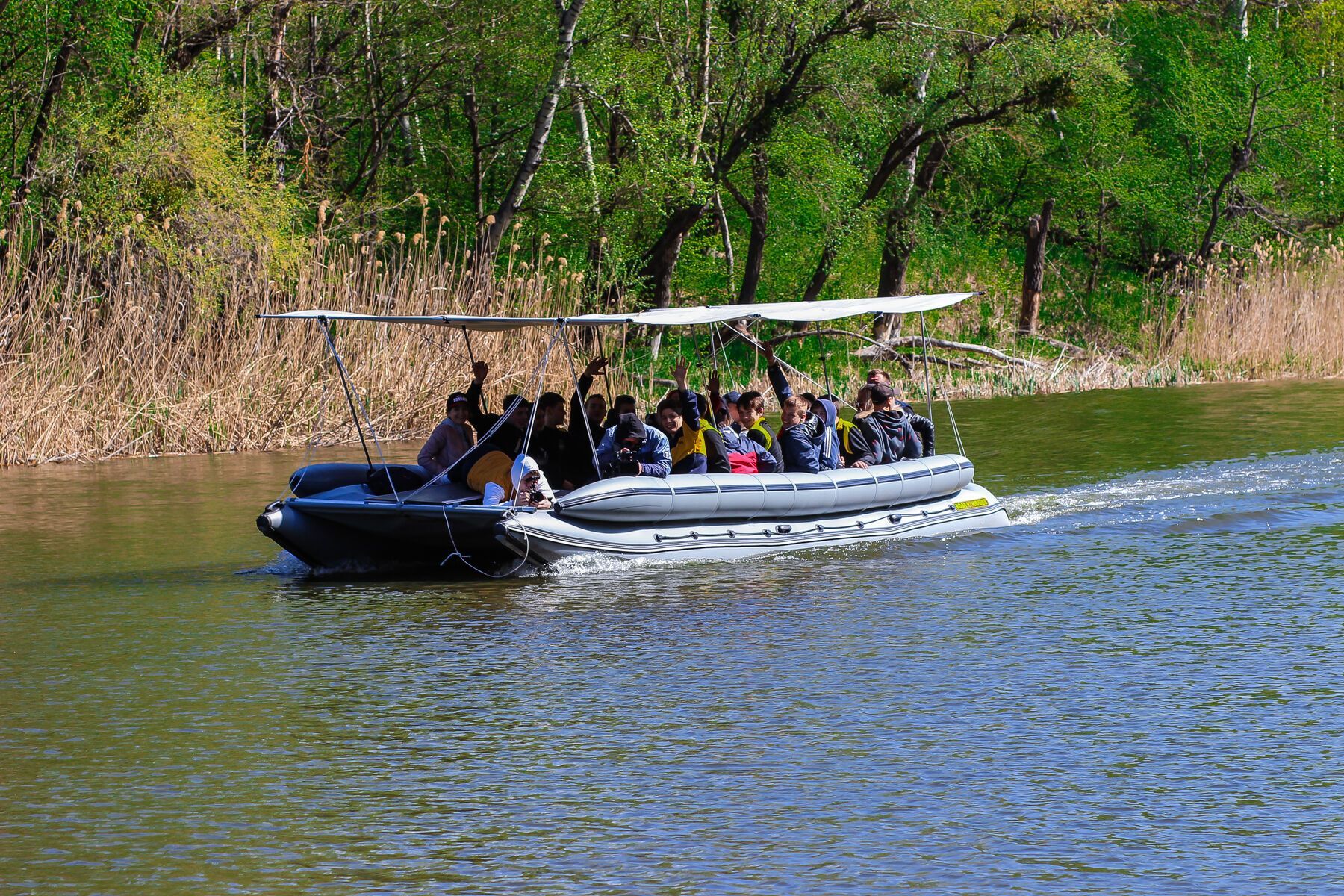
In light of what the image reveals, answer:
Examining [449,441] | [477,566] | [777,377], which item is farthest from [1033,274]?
[477,566]

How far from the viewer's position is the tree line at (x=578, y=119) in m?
20.5

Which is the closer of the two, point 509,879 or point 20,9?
point 509,879

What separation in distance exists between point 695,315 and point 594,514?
63.1 inches

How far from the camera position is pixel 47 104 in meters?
20.9

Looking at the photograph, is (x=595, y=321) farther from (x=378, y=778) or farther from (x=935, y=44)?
(x=935, y=44)

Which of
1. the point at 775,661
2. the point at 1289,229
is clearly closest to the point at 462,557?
the point at 775,661

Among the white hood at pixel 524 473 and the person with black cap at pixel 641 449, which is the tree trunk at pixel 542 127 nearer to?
the person with black cap at pixel 641 449

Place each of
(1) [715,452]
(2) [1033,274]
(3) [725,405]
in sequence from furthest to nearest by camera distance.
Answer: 1. (2) [1033,274]
2. (3) [725,405]
3. (1) [715,452]

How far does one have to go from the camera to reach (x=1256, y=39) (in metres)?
33.5

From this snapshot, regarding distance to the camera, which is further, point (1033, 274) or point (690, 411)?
point (1033, 274)

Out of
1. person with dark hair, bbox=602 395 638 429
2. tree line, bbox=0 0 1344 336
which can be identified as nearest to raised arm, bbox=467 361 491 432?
person with dark hair, bbox=602 395 638 429

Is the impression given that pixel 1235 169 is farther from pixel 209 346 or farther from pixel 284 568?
pixel 284 568

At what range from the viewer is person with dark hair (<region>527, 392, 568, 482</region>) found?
12852 mm

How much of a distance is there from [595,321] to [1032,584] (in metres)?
3.34
